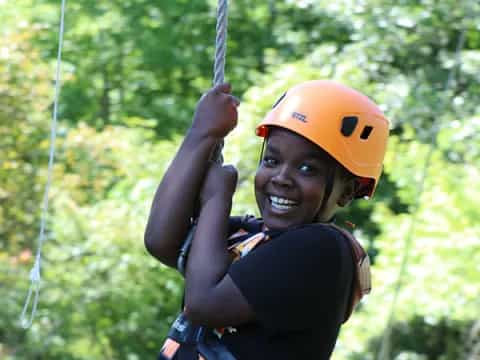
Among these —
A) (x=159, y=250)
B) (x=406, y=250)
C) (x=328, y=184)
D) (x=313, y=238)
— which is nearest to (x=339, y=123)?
(x=328, y=184)

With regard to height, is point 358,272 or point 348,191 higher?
point 348,191

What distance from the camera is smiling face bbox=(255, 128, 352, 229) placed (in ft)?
6.25

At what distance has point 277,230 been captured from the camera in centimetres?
193

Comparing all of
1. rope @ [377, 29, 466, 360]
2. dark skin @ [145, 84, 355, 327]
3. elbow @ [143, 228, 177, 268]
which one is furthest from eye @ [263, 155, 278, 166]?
rope @ [377, 29, 466, 360]

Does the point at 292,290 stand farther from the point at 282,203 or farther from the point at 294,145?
the point at 294,145

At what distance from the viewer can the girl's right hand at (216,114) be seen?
6.64ft

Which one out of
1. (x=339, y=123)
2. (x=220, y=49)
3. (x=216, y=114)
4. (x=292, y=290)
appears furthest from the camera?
(x=220, y=49)

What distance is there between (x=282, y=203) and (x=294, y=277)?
0.17 m

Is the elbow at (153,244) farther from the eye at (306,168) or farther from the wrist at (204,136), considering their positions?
the eye at (306,168)

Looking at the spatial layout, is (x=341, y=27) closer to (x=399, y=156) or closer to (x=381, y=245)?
(x=399, y=156)

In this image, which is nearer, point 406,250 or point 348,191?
point 348,191

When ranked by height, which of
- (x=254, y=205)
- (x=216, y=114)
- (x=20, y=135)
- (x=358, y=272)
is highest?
(x=216, y=114)

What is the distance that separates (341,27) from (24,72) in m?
2.53

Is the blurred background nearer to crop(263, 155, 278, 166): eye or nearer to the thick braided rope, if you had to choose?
the thick braided rope
